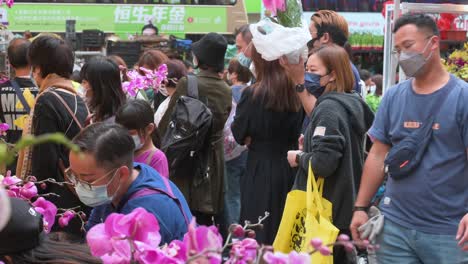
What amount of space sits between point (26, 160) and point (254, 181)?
1560 mm

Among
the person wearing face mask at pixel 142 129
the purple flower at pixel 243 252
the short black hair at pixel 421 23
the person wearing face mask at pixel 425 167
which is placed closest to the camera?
the purple flower at pixel 243 252

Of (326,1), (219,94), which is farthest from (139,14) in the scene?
(219,94)

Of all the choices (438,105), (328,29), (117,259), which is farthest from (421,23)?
(117,259)

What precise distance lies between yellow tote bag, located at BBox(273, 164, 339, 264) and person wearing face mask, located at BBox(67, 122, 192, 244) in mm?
1046

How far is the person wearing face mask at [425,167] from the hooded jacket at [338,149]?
1.10 ft

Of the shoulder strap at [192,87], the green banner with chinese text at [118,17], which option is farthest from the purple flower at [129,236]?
the green banner with chinese text at [118,17]

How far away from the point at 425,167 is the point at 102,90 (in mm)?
1984

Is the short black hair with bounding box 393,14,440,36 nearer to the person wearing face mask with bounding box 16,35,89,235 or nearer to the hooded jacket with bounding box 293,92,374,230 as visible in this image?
the hooded jacket with bounding box 293,92,374,230

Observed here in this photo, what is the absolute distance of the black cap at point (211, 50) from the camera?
5.89 metres

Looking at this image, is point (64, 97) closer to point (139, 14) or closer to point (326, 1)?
point (139, 14)

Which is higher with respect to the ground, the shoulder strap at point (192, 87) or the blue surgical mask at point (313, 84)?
the blue surgical mask at point (313, 84)

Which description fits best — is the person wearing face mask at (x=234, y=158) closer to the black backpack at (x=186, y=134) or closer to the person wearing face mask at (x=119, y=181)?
the black backpack at (x=186, y=134)

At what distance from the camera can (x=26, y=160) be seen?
4.45 meters

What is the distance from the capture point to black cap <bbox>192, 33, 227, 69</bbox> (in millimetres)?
5887
